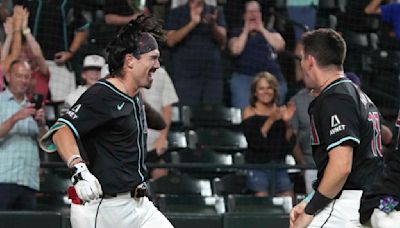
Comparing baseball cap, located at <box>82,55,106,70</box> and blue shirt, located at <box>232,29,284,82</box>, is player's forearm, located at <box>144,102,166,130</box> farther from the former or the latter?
blue shirt, located at <box>232,29,284,82</box>

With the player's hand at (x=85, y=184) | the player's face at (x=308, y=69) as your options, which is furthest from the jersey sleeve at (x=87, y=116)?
the player's face at (x=308, y=69)

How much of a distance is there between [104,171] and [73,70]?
170 inches

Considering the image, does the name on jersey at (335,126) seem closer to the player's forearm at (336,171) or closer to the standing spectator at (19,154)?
the player's forearm at (336,171)

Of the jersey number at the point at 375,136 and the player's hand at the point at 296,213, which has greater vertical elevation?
the jersey number at the point at 375,136

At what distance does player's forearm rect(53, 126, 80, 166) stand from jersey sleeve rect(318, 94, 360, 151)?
4.67ft

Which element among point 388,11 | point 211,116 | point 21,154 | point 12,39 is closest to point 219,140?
point 211,116

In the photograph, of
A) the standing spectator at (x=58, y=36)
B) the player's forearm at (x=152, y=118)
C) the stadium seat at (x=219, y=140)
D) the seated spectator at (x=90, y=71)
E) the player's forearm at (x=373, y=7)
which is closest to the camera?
the player's forearm at (x=152, y=118)

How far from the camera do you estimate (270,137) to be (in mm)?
9883

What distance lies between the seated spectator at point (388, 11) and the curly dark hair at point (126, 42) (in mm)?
5568

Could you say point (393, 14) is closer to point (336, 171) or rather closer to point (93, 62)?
point (93, 62)

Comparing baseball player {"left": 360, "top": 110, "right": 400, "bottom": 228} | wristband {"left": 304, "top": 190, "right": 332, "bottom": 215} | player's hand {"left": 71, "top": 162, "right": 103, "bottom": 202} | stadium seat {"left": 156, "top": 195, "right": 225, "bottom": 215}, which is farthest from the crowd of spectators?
baseball player {"left": 360, "top": 110, "right": 400, "bottom": 228}

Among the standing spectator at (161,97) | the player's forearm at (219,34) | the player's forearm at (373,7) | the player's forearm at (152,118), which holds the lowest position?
the standing spectator at (161,97)

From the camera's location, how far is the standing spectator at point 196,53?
1063 centimetres

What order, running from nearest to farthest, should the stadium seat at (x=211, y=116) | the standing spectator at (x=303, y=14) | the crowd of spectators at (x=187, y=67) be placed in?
the crowd of spectators at (x=187, y=67) → the stadium seat at (x=211, y=116) → the standing spectator at (x=303, y=14)
